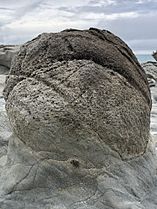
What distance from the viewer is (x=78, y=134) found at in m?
3.69

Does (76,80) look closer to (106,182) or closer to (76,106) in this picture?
(76,106)

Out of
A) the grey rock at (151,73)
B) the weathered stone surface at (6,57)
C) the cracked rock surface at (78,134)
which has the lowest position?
the grey rock at (151,73)

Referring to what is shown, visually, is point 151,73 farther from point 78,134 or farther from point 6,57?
point 78,134

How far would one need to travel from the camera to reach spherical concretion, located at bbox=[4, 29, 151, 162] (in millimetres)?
3699

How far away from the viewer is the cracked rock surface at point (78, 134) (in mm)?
3693

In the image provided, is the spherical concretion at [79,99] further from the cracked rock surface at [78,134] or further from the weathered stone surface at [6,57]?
the weathered stone surface at [6,57]

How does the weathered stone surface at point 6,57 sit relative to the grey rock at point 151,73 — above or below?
above

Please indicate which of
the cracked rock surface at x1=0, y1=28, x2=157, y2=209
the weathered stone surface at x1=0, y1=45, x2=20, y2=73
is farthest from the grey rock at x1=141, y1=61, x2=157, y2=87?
the cracked rock surface at x1=0, y1=28, x2=157, y2=209

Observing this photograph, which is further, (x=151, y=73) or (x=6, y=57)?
(x=6, y=57)

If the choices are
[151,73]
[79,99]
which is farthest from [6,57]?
[79,99]

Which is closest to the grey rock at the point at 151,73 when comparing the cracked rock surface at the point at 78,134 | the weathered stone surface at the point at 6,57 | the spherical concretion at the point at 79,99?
the weathered stone surface at the point at 6,57

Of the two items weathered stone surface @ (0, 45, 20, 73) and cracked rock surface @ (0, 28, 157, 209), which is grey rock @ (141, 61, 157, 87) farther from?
cracked rock surface @ (0, 28, 157, 209)

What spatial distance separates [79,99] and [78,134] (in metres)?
0.28

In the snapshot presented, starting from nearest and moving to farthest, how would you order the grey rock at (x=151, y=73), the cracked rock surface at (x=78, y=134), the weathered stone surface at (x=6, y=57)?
the cracked rock surface at (x=78, y=134)
the grey rock at (x=151, y=73)
the weathered stone surface at (x=6, y=57)
